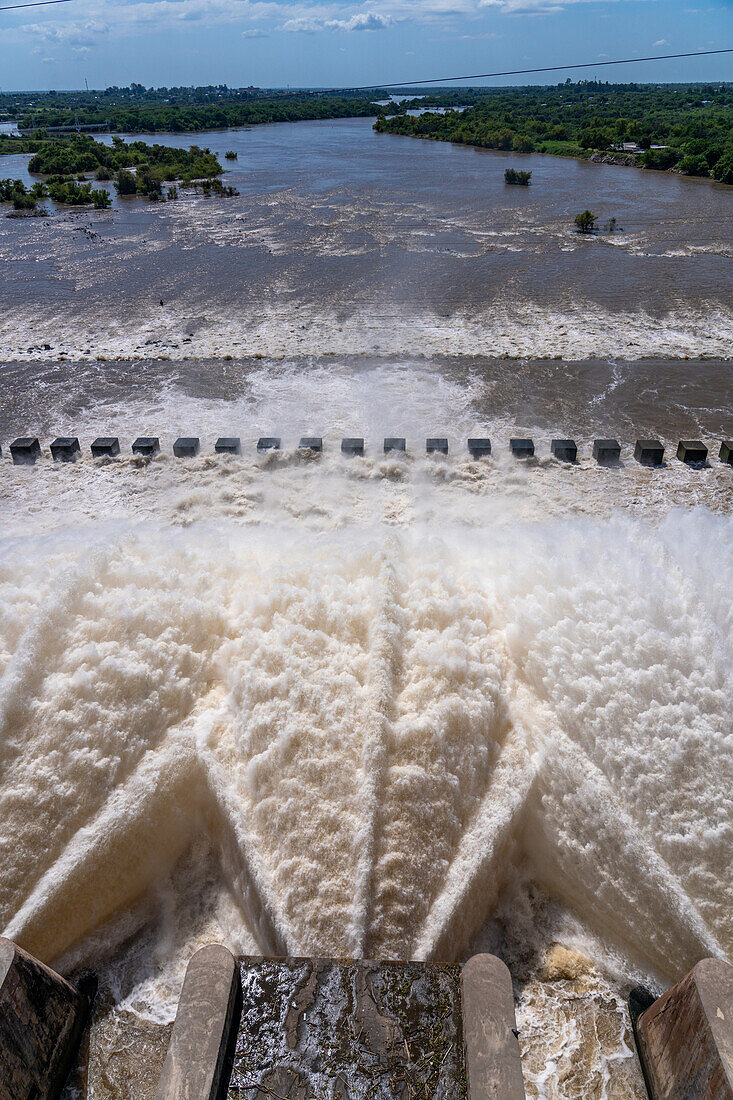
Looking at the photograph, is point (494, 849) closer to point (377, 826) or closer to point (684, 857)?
point (377, 826)

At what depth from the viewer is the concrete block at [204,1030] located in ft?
11.0

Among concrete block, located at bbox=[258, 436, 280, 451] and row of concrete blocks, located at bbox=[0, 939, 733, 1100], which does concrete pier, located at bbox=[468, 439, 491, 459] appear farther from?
row of concrete blocks, located at bbox=[0, 939, 733, 1100]

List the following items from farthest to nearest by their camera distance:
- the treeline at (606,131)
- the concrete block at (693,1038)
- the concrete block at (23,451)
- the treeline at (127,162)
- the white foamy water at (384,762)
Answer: the treeline at (606,131)
the treeline at (127,162)
the concrete block at (23,451)
the white foamy water at (384,762)
the concrete block at (693,1038)

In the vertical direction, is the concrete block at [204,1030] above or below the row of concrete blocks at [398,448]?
below

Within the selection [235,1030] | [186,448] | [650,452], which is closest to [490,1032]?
[235,1030]

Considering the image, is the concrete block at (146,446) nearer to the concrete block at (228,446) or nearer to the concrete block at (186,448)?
the concrete block at (186,448)

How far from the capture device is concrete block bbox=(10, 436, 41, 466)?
26.7 ft

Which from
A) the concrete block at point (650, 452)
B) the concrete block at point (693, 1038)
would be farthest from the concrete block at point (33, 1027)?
the concrete block at point (650, 452)

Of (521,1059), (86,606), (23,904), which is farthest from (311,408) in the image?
(521,1059)

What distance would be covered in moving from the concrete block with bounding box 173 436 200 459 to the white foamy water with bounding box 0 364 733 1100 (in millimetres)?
2405

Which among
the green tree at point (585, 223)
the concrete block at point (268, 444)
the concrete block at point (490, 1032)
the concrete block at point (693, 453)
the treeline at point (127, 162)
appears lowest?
the concrete block at point (490, 1032)

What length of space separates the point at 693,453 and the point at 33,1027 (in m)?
8.12

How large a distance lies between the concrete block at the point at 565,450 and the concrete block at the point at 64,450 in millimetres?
5857

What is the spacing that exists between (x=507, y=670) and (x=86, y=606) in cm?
326
